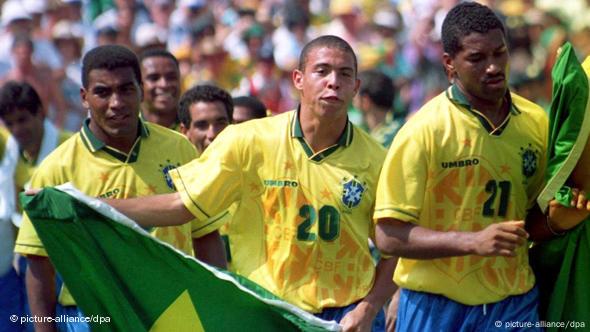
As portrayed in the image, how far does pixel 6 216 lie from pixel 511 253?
423 cm

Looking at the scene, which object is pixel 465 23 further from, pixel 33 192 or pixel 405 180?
pixel 33 192

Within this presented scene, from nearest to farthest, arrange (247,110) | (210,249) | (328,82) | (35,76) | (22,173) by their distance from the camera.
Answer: (328,82) < (210,249) < (22,173) < (247,110) < (35,76)

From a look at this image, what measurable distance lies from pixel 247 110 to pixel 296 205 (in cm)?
347

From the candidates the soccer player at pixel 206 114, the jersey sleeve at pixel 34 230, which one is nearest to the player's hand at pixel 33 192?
the jersey sleeve at pixel 34 230

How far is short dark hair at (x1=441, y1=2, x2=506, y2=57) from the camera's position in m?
9.00

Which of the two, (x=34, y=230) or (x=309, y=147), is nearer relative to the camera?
(x=309, y=147)

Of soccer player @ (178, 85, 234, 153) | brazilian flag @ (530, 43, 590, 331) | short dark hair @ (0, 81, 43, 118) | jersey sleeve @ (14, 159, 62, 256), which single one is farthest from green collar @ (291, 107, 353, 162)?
short dark hair @ (0, 81, 43, 118)

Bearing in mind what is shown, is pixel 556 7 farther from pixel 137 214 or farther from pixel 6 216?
pixel 137 214

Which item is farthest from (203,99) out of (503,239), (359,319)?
(503,239)

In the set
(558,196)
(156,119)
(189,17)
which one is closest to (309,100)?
(558,196)

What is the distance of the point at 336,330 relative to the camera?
8992 millimetres

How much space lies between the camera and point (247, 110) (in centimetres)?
1288

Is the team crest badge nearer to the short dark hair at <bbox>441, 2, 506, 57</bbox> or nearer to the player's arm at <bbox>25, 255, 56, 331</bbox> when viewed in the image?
the short dark hair at <bbox>441, 2, 506, 57</bbox>

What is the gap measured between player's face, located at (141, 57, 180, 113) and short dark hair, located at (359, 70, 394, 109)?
228cm
